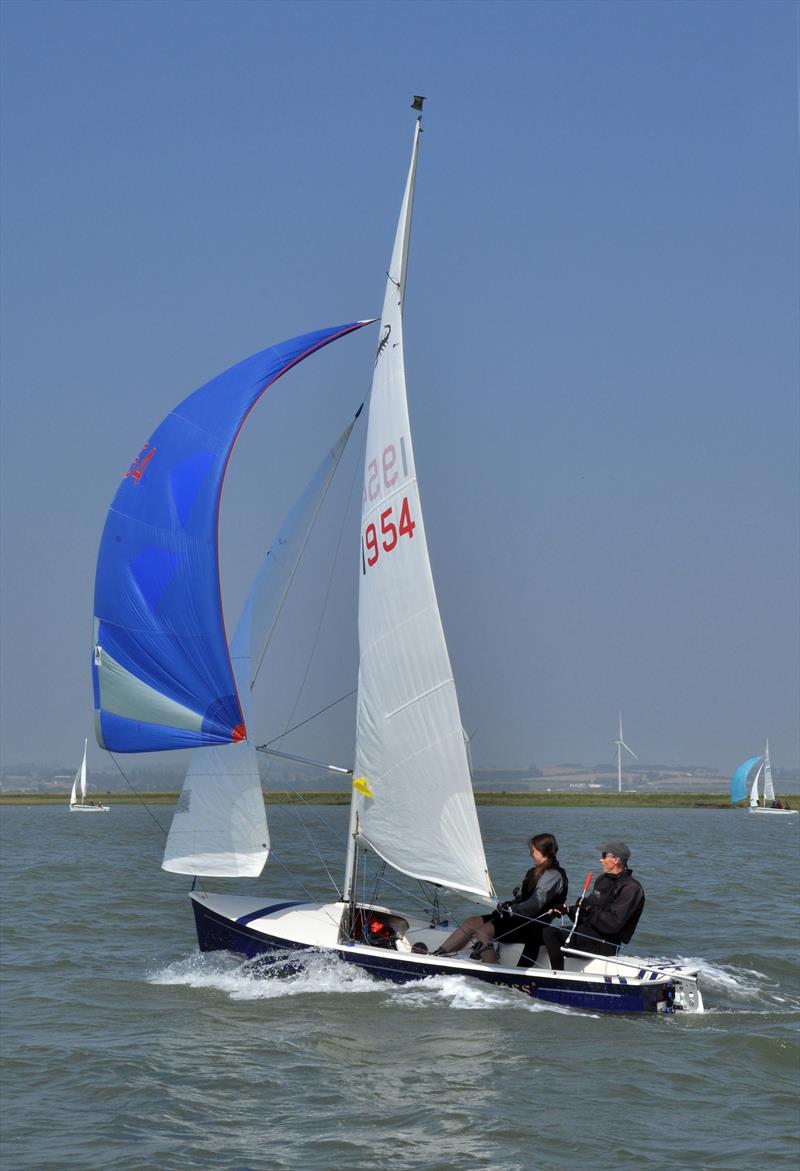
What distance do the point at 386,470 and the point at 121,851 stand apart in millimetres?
26866

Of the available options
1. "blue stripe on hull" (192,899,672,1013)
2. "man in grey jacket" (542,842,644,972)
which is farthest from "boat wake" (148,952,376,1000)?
"man in grey jacket" (542,842,644,972)

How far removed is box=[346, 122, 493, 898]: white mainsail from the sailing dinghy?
0.01m

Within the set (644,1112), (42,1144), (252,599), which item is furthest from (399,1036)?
(252,599)

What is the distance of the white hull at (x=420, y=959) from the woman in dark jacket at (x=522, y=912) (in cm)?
17

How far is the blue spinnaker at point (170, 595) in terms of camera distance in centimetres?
1302

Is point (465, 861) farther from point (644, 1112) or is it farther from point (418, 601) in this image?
point (644, 1112)

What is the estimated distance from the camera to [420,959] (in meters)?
12.3

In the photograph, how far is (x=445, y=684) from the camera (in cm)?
1306

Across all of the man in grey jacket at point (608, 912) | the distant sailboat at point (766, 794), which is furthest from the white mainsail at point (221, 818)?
the distant sailboat at point (766, 794)

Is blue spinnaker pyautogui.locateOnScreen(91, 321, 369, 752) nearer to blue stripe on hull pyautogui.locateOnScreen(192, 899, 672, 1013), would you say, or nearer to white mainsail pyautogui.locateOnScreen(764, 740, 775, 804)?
blue stripe on hull pyautogui.locateOnScreen(192, 899, 672, 1013)

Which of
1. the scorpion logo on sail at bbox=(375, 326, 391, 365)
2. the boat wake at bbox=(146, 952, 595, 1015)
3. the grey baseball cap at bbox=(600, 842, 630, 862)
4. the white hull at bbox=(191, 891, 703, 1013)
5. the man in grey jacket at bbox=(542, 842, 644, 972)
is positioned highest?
the scorpion logo on sail at bbox=(375, 326, 391, 365)

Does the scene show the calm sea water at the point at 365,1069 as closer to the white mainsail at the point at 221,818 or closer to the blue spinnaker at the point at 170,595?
the white mainsail at the point at 221,818

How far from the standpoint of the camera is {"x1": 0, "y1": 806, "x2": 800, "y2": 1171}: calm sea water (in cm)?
818

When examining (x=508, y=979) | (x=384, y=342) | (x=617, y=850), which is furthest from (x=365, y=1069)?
(x=384, y=342)
